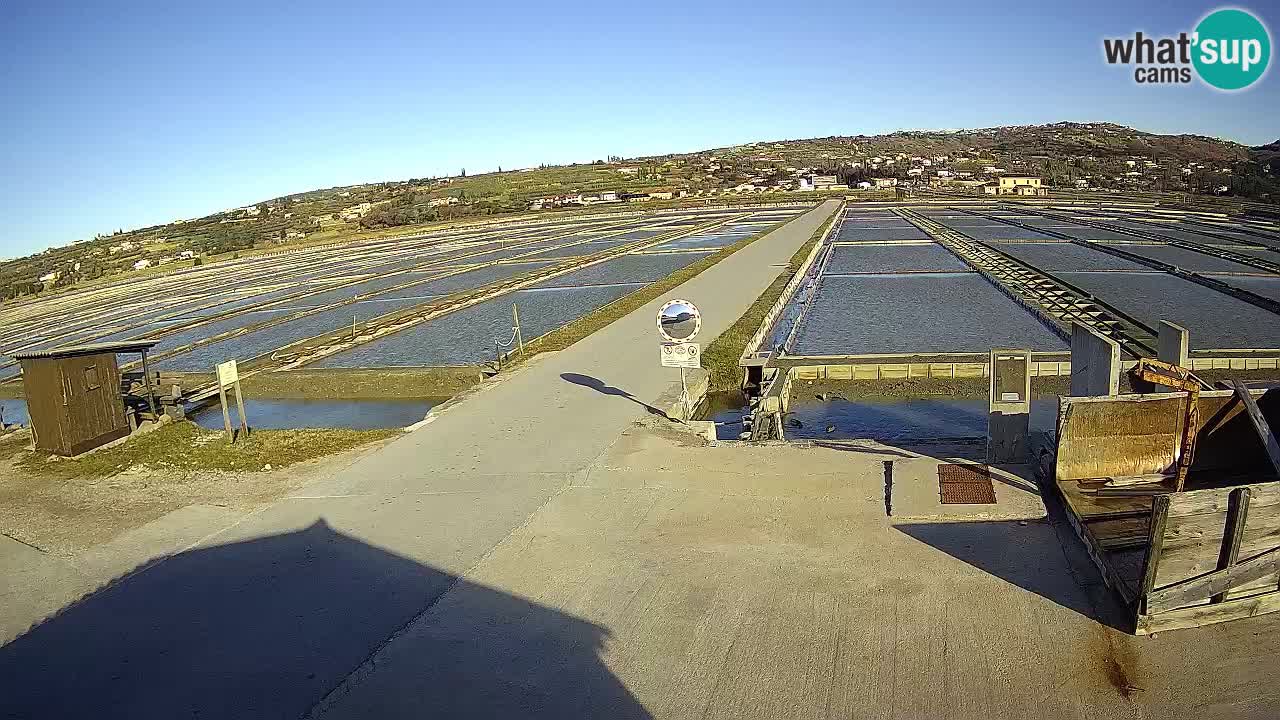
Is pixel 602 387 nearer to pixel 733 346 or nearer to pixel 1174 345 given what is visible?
pixel 733 346

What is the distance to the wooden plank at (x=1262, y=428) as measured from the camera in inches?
247

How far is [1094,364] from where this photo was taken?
816cm

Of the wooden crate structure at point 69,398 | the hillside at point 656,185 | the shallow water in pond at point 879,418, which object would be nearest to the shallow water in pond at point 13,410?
the wooden crate structure at point 69,398

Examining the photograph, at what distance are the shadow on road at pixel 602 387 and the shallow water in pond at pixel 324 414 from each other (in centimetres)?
343

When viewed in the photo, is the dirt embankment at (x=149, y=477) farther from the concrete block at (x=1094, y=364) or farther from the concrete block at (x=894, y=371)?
the concrete block at (x=894, y=371)

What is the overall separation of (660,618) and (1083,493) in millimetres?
3745

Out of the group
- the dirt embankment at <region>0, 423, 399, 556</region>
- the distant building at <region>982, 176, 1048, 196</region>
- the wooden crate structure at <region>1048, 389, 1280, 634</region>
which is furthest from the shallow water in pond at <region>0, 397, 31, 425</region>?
the distant building at <region>982, 176, 1048, 196</region>

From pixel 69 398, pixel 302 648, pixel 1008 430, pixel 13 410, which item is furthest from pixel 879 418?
pixel 13 410

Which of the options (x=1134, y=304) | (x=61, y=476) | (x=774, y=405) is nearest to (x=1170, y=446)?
(x=774, y=405)

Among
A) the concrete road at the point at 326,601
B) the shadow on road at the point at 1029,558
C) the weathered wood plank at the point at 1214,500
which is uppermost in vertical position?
the weathered wood plank at the point at 1214,500

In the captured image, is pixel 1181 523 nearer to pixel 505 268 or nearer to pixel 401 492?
pixel 401 492

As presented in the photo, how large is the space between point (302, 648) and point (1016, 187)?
12670 cm

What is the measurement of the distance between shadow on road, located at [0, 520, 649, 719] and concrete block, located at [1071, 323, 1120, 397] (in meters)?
5.32

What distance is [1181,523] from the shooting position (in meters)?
4.96
